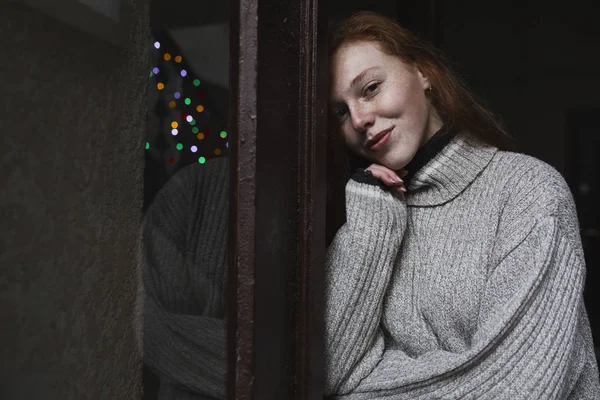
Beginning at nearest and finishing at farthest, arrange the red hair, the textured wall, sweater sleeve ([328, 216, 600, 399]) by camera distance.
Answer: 1. the textured wall
2. sweater sleeve ([328, 216, 600, 399])
3. the red hair

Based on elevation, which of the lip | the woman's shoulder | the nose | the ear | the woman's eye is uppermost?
the ear

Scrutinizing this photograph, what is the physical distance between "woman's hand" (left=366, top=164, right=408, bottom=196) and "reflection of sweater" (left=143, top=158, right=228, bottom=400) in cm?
43

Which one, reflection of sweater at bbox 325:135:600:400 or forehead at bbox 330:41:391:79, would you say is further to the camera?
forehead at bbox 330:41:391:79

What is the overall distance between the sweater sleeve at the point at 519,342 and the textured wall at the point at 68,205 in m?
0.50

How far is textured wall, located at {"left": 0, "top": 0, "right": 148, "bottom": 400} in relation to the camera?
0.71m

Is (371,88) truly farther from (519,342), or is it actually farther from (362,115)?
(519,342)

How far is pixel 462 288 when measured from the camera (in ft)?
4.01

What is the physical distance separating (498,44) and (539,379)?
8.36ft

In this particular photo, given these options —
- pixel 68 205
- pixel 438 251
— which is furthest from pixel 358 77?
pixel 68 205

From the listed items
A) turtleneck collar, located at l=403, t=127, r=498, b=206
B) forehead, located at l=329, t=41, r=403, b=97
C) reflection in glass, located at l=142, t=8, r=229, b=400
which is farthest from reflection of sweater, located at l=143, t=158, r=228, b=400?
turtleneck collar, located at l=403, t=127, r=498, b=206

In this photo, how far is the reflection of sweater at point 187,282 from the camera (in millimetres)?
847

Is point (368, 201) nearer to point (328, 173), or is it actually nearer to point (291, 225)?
point (328, 173)

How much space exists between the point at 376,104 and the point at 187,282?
21.8 inches

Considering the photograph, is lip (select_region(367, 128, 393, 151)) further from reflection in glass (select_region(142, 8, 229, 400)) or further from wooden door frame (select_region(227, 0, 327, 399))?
reflection in glass (select_region(142, 8, 229, 400))
